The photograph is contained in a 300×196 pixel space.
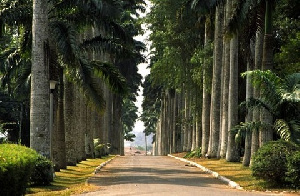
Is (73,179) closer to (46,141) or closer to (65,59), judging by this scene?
(46,141)

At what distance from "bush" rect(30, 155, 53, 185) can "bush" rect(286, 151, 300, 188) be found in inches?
301

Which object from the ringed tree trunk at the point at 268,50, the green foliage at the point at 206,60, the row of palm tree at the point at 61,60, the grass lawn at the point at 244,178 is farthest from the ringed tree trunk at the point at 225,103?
the ringed tree trunk at the point at 268,50

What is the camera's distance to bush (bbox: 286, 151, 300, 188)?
14.9m

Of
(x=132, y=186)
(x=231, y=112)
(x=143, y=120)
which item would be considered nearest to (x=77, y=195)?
(x=132, y=186)

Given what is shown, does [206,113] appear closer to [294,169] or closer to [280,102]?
[280,102]

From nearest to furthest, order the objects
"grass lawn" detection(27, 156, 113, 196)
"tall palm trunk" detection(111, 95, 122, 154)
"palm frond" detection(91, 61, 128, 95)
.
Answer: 1. "grass lawn" detection(27, 156, 113, 196)
2. "palm frond" detection(91, 61, 128, 95)
3. "tall palm trunk" detection(111, 95, 122, 154)

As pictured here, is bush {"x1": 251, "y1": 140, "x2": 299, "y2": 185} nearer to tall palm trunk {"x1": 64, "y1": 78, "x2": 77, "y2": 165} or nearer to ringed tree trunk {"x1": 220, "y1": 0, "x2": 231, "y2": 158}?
ringed tree trunk {"x1": 220, "y1": 0, "x2": 231, "y2": 158}

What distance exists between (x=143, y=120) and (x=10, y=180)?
290 ft

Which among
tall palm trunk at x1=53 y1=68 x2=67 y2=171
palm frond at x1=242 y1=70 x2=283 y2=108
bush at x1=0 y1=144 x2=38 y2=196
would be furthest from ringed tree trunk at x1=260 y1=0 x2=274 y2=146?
bush at x1=0 y1=144 x2=38 y2=196

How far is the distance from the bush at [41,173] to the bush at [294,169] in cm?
765

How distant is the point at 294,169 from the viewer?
14867 mm

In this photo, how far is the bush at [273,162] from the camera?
51.3ft

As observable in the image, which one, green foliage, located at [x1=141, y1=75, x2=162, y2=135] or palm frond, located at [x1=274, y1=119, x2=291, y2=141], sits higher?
green foliage, located at [x1=141, y1=75, x2=162, y2=135]

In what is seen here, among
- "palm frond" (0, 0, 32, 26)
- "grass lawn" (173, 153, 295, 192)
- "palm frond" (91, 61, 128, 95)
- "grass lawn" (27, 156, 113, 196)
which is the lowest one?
"grass lawn" (27, 156, 113, 196)
